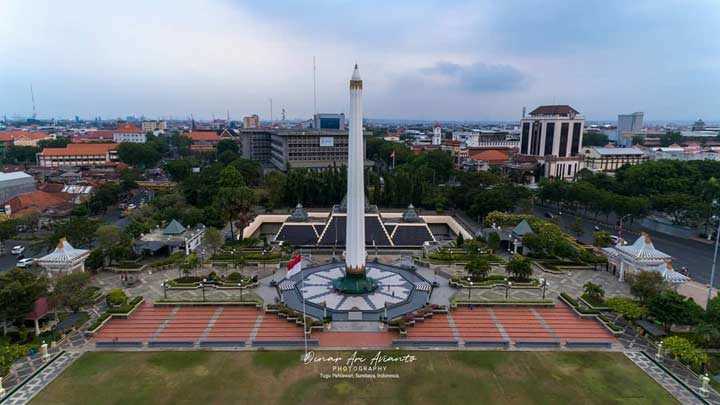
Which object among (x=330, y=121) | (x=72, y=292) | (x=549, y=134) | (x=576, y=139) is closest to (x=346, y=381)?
(x=72, y=292)

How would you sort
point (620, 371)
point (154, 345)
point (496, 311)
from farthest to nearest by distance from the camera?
1. point (496, 311)
2. point (154, 345)
3. point (620, 371)

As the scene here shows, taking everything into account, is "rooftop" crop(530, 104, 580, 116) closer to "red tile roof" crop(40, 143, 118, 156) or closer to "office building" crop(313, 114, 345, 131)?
"office building" crop(313, 114, 345, 131)

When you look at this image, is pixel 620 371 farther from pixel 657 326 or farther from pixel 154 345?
pixel 154 345

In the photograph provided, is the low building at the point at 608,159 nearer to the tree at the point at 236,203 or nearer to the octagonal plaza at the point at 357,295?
the octagonal plaza at the point at 357,295

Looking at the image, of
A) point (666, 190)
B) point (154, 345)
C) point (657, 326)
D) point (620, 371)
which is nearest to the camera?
point (620, 371)

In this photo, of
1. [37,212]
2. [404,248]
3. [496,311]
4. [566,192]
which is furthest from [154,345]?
[566,192]

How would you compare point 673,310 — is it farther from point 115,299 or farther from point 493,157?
point 493,157
